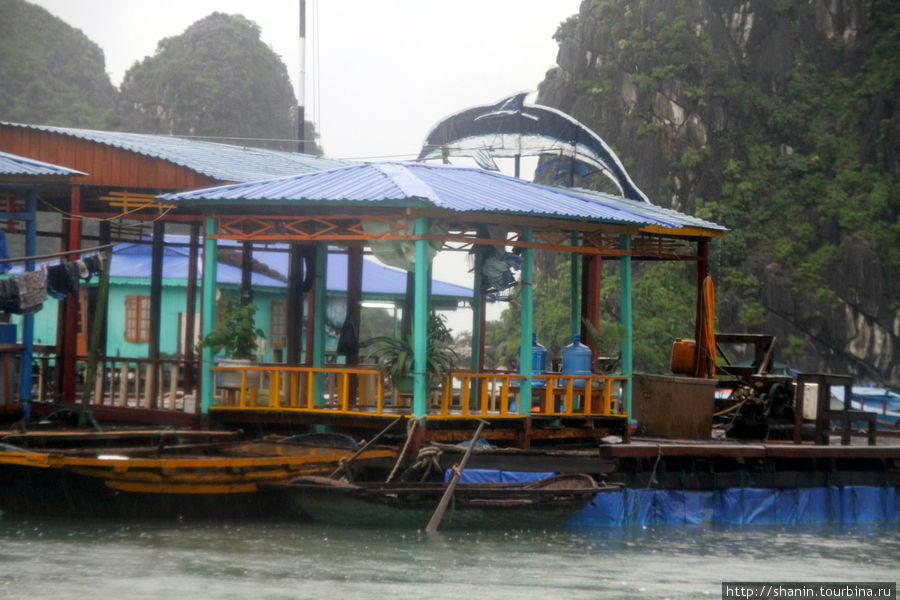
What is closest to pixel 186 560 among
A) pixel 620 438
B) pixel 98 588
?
pixel 98 588

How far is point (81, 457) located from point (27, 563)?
5.76 feet

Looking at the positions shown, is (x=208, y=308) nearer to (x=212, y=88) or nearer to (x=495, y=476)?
(x=495, y=476)

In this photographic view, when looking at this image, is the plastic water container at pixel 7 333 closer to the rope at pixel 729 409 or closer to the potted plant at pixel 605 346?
the potted plant at pixel 605 346

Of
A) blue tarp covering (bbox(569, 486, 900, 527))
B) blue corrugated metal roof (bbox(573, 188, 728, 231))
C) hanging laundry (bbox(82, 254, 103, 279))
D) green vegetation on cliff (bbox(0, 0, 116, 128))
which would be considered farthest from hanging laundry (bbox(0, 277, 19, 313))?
green vegetation on cliff (bbox(0, 0, 116, 128))

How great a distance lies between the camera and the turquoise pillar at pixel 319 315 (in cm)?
1600

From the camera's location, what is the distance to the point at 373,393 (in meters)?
15.7

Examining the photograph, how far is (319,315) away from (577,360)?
363cm

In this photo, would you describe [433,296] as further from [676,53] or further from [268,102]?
[268,102]

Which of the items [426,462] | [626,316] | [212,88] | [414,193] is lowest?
[426,462]

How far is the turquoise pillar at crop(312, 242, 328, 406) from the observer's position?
52.5 feet

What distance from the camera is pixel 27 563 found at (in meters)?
10.8

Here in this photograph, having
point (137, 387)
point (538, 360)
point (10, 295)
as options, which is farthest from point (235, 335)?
point (538, 360)

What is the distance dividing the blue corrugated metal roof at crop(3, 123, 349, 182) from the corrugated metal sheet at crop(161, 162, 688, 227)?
2510mm

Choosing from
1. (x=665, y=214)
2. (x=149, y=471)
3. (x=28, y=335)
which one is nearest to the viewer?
(x=149, y=471)
